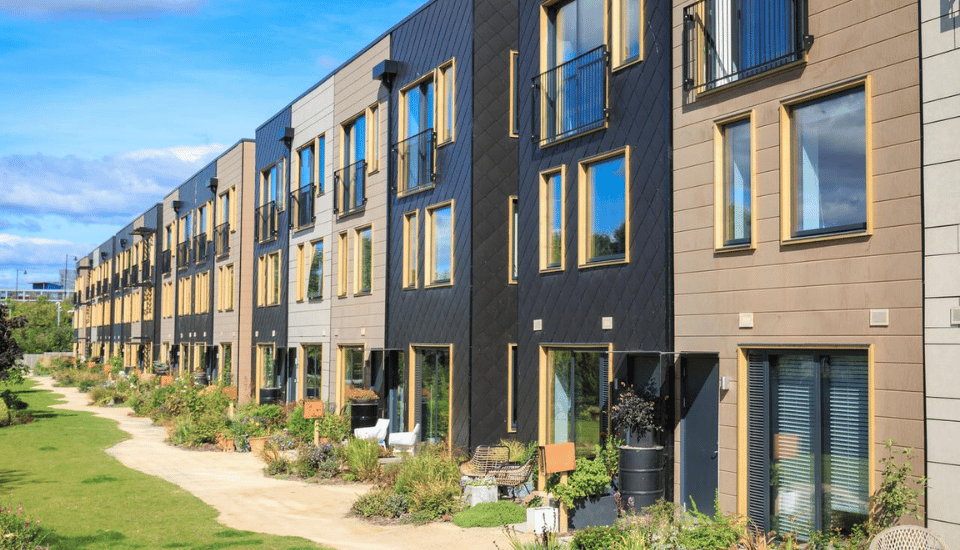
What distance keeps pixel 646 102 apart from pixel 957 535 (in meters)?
7.48

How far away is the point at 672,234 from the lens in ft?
A: 45.1

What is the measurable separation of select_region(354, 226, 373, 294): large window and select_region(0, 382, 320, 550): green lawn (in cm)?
A: 725

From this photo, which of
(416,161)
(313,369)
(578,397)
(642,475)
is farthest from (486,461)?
(313,369)

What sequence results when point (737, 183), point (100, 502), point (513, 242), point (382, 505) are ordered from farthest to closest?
point (513, 242), point (100, 502), point (382, 505), point (737, 183)

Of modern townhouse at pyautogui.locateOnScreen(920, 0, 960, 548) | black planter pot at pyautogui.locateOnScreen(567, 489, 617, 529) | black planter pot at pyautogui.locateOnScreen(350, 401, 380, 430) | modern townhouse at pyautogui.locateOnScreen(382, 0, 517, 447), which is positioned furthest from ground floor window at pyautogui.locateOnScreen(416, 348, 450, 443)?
modern townhouse at pyautogui.locateOnScreen(920, 0, 960, 548)

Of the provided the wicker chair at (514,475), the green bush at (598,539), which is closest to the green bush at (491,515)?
the wicker chair at (514,475)

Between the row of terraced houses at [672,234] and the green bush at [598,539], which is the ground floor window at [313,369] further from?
the green bush at [598,539]

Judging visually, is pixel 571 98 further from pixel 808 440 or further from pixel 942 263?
pixel 942 263

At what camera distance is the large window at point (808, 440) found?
10.8 metres

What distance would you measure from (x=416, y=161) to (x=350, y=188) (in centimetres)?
405

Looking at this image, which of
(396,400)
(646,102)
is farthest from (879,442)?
(396,400)

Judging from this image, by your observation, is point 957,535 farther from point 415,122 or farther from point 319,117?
point 319,117

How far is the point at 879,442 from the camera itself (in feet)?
34.3

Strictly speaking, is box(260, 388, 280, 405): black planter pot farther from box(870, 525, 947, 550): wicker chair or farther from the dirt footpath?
box(870, 525, 947, 550): wicker chair
